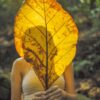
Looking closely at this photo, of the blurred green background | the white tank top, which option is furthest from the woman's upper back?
the blurred green background

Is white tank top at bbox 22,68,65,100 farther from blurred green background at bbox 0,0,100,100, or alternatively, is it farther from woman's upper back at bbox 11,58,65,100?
blurred green background at bbox 0,0,100,100

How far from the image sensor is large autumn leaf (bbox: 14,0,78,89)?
145cm

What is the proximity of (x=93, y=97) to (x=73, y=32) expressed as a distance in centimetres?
439

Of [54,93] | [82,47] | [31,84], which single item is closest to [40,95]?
[54,93]

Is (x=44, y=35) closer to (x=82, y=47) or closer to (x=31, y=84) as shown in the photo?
(x=31, y=84)

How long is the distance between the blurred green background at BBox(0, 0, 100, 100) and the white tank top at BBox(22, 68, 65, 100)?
A: 3237 millimetres

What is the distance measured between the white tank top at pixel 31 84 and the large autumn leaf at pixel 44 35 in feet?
0.27

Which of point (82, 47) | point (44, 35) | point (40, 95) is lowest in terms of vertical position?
point (40, 95)

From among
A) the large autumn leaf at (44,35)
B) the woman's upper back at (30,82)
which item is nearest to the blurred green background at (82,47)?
the woman's upper back at (30,82)

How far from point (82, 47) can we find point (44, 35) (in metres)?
5.94

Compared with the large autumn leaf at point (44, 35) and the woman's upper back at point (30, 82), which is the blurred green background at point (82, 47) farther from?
the large autumn leaf at point (44, 35)

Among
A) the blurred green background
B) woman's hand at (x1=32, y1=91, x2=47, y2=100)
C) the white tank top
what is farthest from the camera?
the blurred green background

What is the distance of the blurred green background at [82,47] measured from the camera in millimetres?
5879

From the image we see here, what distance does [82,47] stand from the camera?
24.1ft
